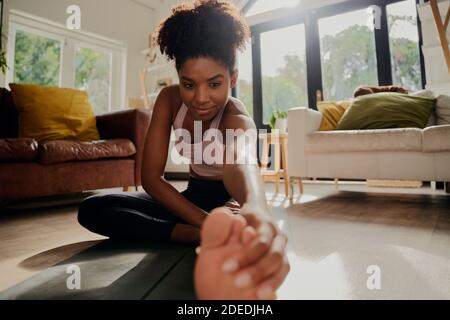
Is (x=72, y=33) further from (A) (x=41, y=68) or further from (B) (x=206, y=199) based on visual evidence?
(B) (x=206, y=199)

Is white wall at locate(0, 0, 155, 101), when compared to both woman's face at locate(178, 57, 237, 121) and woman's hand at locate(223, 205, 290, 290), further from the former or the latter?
woman's hand at locate(223, 205, 290, 290)

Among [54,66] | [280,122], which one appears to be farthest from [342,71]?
[54,66]

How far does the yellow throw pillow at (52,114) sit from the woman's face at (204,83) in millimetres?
1766

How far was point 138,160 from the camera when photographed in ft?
7.24

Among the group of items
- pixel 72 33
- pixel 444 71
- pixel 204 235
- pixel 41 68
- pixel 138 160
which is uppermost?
pixel 72 33

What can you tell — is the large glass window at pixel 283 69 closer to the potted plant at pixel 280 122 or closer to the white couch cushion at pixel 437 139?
the potted plant at pixel 280 122

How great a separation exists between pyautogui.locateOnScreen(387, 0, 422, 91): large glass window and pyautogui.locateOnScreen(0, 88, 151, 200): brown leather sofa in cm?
294

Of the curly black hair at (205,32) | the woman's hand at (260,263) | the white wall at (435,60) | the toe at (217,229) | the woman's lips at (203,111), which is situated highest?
the white wall at (435,60)

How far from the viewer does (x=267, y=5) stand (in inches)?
173

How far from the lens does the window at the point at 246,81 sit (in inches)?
175

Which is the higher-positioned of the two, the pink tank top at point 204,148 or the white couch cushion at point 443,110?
the white couch cushion at point 443,110

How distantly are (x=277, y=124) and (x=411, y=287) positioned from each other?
2.18 meters

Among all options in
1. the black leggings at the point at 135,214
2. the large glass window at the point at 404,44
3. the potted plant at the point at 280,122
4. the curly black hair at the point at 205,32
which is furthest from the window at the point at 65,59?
the large glass window at the point at 404,44
